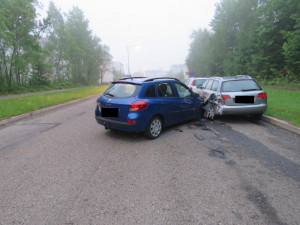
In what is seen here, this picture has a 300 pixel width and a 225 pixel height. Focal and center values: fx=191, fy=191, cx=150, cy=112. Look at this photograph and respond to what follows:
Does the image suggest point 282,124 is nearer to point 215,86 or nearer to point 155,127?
point 215,86

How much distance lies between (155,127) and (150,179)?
211cm

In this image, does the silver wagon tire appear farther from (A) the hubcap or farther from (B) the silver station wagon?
(B) the silver station wagon

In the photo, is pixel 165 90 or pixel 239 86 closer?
pixel 165 90

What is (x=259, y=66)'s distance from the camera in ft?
81.8

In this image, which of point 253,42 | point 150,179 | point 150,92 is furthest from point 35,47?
point 253,42

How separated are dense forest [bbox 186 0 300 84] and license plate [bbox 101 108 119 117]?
62.6ft

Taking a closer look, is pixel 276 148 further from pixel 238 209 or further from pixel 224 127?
pixel 238 209

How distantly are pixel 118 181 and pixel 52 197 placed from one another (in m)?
0.92

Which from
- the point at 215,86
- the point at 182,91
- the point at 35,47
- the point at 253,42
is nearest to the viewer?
the point at 182,91

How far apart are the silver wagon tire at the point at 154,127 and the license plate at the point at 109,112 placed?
0.87 m

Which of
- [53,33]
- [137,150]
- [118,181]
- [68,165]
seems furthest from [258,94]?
[53,33]

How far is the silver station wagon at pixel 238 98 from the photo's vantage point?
20.9 ft

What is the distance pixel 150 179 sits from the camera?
3.03 metres

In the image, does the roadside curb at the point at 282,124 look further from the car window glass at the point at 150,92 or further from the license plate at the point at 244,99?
the car window glass at the point at 150,92
